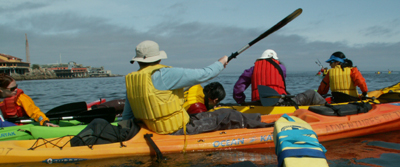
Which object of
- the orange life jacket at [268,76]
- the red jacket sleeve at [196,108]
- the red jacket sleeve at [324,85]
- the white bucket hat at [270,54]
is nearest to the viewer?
the red jacket sleeve at [196,108]

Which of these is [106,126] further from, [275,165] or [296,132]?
[296,132]

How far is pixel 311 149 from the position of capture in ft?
4.43

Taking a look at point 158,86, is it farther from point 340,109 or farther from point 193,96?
point 340,109

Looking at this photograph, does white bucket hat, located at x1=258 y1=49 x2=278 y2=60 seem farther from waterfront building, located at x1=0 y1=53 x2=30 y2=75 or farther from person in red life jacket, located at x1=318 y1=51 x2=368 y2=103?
waterfront building, located at x1=0 y1=53 x2=30 y2=75

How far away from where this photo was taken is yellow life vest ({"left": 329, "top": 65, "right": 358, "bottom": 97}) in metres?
5.71

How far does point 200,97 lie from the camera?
4344 mm

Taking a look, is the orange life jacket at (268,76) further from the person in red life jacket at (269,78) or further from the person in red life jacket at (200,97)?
the person in red life jacket at (200,97)

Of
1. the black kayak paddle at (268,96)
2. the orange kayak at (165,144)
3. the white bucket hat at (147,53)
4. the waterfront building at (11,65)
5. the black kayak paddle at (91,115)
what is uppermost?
the waterfront building at (11,65)

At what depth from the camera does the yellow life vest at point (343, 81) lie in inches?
225

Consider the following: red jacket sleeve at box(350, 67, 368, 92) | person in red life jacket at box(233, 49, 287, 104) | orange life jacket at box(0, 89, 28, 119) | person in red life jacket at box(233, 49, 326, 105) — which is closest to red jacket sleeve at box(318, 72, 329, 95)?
red jacket sleeve at box(350, 67, 368, 92)

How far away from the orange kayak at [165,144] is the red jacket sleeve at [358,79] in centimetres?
161

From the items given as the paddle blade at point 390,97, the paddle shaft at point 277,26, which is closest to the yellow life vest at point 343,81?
the paddle blade at point 390,97

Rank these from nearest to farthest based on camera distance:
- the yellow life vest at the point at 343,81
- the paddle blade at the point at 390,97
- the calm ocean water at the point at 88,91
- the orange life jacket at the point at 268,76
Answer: the orange life jacket at the point at 268,76, the paddle blade at the point at 390,97, the yellow life vest at the point at 343,81, the calm ocean water at the point at 88,91

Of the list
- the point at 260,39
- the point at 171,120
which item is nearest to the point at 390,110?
the point at 260,39
